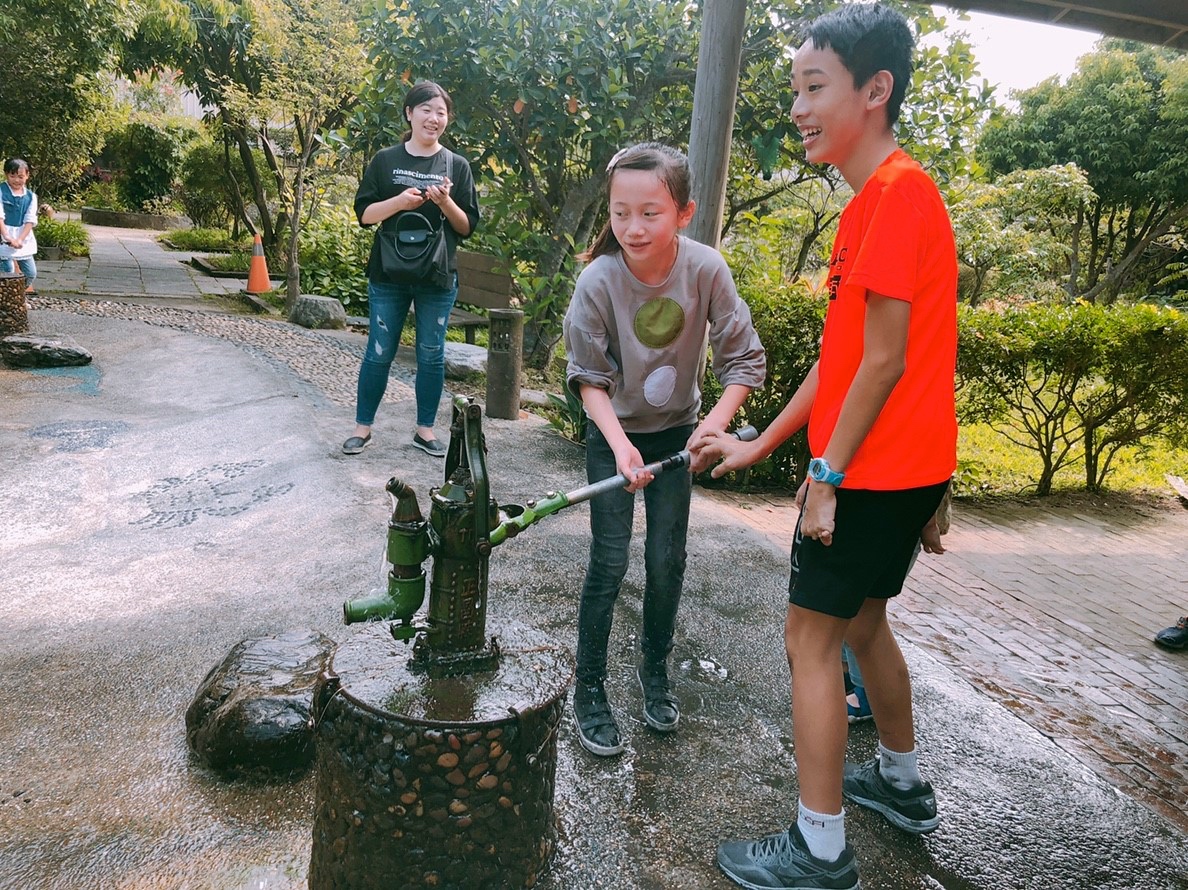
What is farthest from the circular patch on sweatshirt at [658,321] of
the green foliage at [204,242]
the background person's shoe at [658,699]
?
the green foliage at [204,242]

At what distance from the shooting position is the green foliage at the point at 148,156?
21859 mm

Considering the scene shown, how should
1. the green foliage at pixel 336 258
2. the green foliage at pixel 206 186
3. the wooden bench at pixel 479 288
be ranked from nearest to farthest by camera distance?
1. the wooden bench at pixel 479 288
2. the green foliage at pixel 336 258
3. the green foliage at pixel 206 186

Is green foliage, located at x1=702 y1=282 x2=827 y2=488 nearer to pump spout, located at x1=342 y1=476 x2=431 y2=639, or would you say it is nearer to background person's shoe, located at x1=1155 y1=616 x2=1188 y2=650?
background person's shoe, located at x1=1155 y1=616 x2=1188 y2=650

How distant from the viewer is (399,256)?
4621 mm

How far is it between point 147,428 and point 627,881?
14.9ft

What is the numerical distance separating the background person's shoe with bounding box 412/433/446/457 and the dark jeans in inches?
105

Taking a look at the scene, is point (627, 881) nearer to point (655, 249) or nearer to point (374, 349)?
point (655, 249)

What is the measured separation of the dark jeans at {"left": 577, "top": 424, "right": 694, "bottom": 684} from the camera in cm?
253

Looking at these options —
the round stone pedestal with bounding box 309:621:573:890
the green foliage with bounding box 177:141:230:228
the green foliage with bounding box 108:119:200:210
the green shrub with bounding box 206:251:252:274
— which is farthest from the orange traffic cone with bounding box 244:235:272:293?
the green foliage with bounding box 108:119:200:210

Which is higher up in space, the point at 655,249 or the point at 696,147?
the point at 696,147

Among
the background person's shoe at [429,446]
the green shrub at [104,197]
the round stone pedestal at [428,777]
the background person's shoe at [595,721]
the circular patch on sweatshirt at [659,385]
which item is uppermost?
the green shrub at [104,197]

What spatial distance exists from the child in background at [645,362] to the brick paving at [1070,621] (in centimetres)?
166

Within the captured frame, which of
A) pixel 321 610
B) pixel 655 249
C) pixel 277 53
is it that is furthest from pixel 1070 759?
pixel 277 53

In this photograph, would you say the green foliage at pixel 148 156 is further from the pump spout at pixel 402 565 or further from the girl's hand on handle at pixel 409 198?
the pump spout at pixel 402 565
